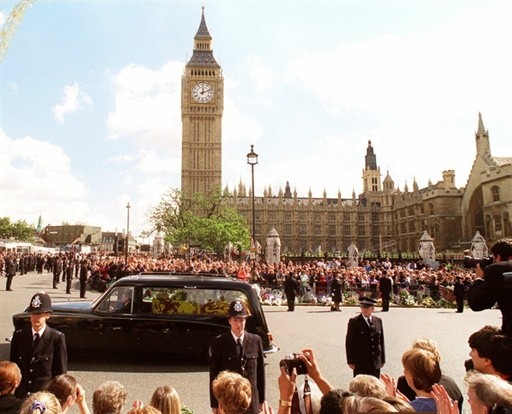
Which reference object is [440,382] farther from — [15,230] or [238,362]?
[15,230]

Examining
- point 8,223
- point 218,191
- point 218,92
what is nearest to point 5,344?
point 218,191

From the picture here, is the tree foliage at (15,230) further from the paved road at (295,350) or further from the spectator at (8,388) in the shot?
the spectator at (8,388)

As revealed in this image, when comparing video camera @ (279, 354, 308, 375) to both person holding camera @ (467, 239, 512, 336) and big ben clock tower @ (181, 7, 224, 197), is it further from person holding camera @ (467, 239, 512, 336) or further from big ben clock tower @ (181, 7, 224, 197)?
big ben clock tower @ (181, 7, 224, 197)

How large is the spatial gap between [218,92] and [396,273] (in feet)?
275

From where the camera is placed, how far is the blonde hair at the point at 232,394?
3.00m

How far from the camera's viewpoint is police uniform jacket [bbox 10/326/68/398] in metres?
4.92

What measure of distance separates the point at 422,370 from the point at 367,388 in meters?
0.68

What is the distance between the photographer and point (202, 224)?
55312mm

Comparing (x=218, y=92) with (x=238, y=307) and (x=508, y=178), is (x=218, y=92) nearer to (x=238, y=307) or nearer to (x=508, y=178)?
(x=508, y=178)

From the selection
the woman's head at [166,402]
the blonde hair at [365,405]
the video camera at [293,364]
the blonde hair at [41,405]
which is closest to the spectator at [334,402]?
the blonde hair at [365,405]

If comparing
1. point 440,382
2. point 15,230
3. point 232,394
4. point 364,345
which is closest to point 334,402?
point 232,394

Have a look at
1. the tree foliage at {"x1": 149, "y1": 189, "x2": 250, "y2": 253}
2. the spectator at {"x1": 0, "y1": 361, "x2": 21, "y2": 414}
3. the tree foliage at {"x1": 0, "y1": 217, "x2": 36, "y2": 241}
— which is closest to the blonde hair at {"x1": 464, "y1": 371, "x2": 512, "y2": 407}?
the spectator at {"x1": 0, "y1": 361, "x2": 21, "y2": 414}

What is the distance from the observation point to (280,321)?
14.7m

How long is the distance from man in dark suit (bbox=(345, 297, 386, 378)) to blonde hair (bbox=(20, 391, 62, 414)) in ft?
14.0
